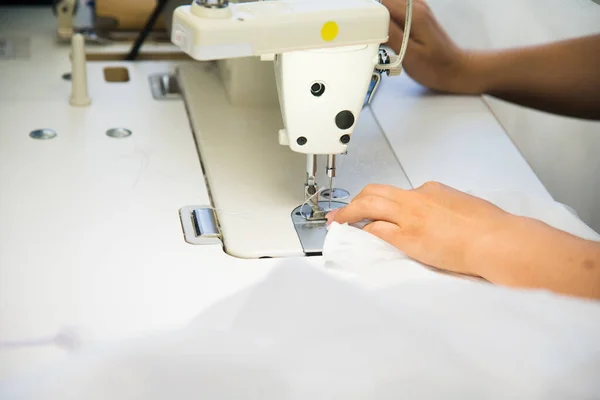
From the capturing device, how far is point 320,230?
1.17 metres

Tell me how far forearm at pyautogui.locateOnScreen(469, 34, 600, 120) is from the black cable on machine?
68 centimetres

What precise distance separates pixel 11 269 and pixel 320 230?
0.43m

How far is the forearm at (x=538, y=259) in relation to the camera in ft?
3.11

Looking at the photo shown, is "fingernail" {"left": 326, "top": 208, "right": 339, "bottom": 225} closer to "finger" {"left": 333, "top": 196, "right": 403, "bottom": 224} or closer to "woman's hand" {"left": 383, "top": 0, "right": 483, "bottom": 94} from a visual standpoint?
"finger" {"left": 333, "top": 196, "right": 403, "bottom": 224}

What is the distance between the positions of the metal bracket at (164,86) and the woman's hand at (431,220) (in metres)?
0.63

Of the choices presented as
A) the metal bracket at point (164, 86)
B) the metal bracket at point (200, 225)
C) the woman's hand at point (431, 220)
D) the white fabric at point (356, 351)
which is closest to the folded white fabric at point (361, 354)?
the white fabric at point (356, 351)

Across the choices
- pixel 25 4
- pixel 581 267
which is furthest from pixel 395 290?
pixel 25 4

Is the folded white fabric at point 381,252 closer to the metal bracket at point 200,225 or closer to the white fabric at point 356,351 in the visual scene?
the white fabric at point 356,351

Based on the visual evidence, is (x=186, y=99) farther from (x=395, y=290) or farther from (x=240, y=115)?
(x=395, y=290)

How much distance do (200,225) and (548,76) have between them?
86 cm

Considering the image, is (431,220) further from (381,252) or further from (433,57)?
(433,57)

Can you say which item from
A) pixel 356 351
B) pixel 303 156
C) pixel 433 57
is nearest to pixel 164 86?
pixel 303 156

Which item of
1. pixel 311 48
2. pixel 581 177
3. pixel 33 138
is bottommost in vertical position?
pixel 581 177

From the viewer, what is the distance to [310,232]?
3.81 feet
